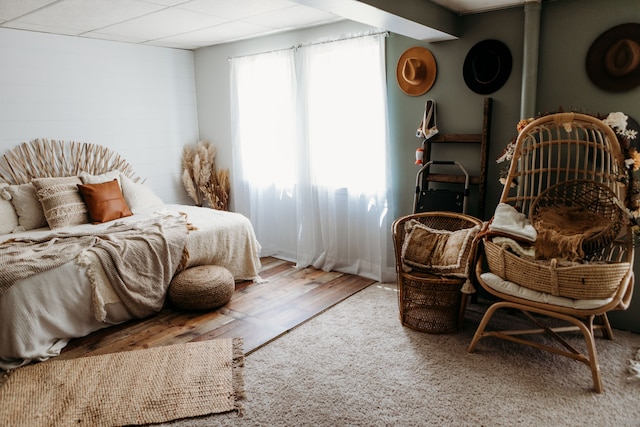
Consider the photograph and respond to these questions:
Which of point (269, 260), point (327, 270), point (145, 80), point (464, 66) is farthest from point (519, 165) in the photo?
point (145, 80)

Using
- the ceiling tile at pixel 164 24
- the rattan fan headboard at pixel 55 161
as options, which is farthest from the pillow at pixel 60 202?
the ceiling tile at pixel 164 24

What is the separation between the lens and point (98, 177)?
13.7ft

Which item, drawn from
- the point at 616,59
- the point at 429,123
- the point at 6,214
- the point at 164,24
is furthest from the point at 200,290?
the point at 616,59

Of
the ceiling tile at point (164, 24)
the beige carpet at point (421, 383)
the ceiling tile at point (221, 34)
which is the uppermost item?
the ceiling tile at point (221, 34)

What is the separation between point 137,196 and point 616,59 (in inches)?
157

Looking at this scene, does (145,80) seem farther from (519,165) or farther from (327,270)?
(519,165)

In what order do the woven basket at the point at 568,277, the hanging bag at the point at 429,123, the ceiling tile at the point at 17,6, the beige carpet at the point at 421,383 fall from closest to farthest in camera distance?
1. the beige carpet at the point at 421,383
2. the woven basket at the point at 568,277
3. the ceiling tile at the point at 17,6
4. the hanging bag at the point at 429,123

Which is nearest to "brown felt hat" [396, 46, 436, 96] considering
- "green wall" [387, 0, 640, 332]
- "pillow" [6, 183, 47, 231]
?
"green wall" [387, 0, 640, 332]

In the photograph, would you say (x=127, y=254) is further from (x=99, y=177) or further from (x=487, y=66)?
(x=487, y=66)

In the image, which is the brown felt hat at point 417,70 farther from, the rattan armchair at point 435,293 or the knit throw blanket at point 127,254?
the knit throw blanket at point 127,254

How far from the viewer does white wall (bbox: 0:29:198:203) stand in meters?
3.91

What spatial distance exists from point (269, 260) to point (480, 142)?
7.93 feet

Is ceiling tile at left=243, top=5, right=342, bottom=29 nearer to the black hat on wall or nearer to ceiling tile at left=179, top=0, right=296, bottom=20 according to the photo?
ceiling tile at left=179, top=0, right=296, bottom=20

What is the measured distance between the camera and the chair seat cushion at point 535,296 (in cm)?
230
